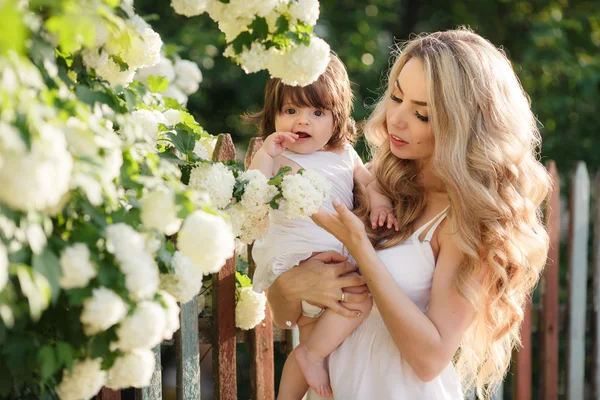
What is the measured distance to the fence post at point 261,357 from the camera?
2.88m

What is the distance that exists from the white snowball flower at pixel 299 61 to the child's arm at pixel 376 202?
30.8 inches

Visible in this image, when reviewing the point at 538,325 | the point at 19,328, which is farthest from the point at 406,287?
the point at 538,325

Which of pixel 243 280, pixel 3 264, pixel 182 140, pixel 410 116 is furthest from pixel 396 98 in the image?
pixel 3 264

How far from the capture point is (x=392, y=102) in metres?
2.47

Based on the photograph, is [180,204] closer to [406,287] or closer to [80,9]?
[80,9]

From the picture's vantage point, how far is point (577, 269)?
3795 millimetres

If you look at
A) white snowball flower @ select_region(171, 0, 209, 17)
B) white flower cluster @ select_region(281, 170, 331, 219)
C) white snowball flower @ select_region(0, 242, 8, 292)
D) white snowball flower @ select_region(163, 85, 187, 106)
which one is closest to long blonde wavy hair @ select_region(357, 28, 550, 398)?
white flower cluster @ select_region(281, 170, 331, 219)

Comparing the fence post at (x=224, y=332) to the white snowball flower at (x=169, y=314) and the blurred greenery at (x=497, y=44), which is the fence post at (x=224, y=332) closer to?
the white snowball flower at (x=169, y=314)

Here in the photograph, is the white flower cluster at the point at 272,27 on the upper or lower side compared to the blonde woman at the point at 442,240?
upper

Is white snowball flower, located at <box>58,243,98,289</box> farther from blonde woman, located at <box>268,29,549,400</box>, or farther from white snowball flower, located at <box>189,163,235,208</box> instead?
Answer: blonde woman, located at <box>268,29,549,400</box>

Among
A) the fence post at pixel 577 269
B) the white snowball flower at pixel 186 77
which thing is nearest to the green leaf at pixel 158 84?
the white snowball flower at pixel 186 77

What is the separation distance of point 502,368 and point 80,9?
2059 mm

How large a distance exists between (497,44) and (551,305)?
105 inches

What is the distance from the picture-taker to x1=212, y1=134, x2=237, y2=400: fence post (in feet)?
8.88
